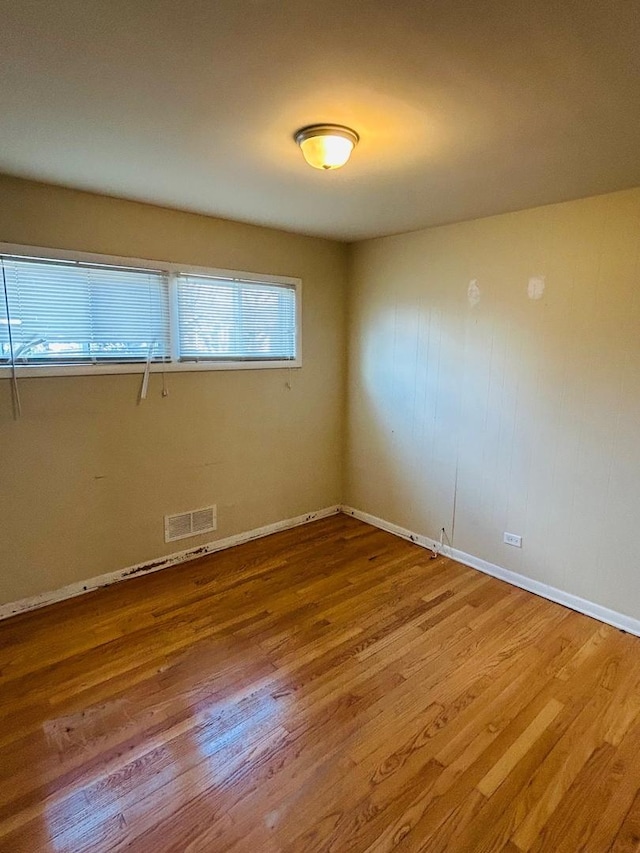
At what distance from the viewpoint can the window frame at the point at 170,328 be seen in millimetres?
2609

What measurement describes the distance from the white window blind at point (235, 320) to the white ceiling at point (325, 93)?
0.78 meters

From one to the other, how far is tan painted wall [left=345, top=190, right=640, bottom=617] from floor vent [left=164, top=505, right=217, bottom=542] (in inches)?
57.8

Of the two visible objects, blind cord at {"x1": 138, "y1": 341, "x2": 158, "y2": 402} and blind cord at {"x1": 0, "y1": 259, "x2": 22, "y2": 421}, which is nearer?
blind cord at {"x1": 0, "y1": 259, "x2": 22, "y2": 421}

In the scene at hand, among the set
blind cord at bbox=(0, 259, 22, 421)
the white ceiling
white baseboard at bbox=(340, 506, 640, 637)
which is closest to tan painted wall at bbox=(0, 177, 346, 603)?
blind cord at bbox=(0, 259, 22, 421)

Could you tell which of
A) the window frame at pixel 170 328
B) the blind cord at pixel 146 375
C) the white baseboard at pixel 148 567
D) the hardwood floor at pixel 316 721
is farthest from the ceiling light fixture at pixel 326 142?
the white baseboard at pixel 148 567

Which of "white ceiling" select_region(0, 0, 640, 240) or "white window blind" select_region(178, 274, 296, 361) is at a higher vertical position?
"white ceiling" select_region(0, 0, 640, 240)

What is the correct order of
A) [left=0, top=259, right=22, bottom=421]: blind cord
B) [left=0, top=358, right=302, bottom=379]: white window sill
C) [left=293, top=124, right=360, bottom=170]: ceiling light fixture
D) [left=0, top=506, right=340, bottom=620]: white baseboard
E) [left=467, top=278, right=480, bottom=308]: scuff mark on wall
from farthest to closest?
[left=467, top=278, right=480, bottom=308]: scuff mark on wall < [left=0, top=506, right=340, bottom=620]: white baseboard < [left=0, top=358, right=302, bottom=379]: white window sill < [left=0, top=259, right=22, bottom=421]: blind cord < [left=293, top=124, right=360, bottom=170]: ceiling light fixture

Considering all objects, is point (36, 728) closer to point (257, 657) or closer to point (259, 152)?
point (257, 657)

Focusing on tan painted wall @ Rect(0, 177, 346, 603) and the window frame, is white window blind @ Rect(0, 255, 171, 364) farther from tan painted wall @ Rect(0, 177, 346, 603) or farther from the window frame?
tan painted wall @ Rect(0, 177, 346, 603)

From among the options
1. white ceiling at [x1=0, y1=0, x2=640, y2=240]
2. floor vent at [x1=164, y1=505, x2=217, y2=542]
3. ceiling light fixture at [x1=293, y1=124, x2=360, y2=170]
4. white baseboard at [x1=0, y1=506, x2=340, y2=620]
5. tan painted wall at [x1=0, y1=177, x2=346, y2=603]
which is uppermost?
white ceiling at [x1=0, y1=0, x2=640, y2=240]

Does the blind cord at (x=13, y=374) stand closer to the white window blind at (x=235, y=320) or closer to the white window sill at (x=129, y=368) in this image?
the white window sill at (x=129, y=368)

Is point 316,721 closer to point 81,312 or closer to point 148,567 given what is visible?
point 148,567

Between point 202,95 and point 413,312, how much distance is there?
2332 millimetres

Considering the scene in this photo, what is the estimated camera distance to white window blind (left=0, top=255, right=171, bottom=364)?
2559 millimetres
